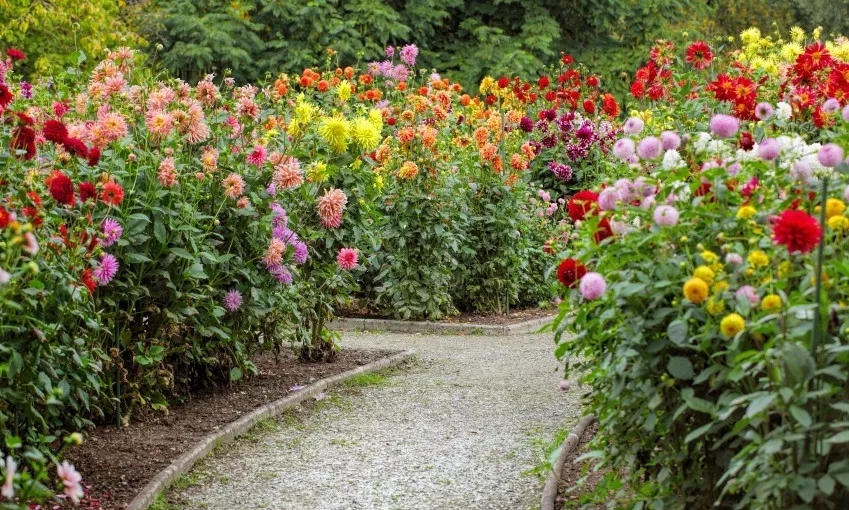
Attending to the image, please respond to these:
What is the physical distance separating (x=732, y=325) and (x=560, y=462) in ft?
6.46

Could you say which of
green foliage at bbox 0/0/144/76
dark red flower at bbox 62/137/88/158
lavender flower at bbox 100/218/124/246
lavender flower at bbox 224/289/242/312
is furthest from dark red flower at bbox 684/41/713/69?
green foliage at bbox 0/0/144/76

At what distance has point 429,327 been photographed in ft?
27.7

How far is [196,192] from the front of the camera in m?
5.03

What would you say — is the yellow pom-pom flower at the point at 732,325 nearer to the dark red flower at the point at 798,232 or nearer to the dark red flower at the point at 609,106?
the dark red flower at the point at 798,232

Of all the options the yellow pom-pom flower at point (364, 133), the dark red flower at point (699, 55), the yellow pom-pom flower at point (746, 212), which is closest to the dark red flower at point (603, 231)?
the yellow pom-pom flower at point (746, 212)

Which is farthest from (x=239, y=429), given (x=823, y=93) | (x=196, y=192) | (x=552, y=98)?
(x=552, y=98)

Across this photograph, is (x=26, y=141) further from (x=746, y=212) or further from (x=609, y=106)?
(x=609, y=106)

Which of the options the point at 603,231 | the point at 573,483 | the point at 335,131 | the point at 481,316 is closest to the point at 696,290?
the point at 603,231

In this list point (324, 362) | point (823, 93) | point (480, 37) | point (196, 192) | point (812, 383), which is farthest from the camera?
point (480, 37)

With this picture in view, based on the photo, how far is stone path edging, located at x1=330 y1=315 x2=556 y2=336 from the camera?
8422 mm

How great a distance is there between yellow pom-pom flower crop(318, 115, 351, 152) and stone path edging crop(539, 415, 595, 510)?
2.11m

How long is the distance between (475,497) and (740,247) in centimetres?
173

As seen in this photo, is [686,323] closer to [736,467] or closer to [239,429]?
[736,467]

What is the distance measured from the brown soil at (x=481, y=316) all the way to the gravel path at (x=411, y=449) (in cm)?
165
